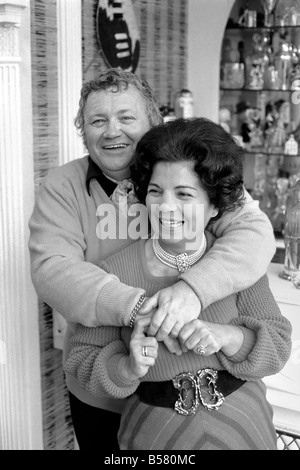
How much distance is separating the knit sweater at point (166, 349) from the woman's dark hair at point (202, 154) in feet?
0.64

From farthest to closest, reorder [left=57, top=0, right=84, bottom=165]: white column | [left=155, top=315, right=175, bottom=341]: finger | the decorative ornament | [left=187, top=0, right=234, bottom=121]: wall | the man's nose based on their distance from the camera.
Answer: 1. [left=187, top=0, right=234, bottom=121]: wall
2. the decorative ornament
3. [left=57, top=0, right=84, bottom=165]: white column
4. the man's nose
5. [left=155, top=315, right=175, bottom=341]: finger

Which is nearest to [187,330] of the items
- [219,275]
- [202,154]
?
[219,275]

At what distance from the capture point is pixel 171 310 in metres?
1.13

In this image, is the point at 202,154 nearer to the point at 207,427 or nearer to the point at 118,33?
the point at 207,427

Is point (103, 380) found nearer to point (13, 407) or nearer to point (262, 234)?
point (262, 234)

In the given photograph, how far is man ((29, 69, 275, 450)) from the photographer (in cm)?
117

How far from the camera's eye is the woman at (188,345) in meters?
1.17

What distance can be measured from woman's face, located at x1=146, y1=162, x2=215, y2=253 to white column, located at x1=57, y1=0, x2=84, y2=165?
0.97 meters

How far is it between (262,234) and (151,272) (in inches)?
10.0

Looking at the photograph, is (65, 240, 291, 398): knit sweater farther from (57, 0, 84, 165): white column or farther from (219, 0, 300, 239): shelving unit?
(219, 0, 300, 239): shelving unit

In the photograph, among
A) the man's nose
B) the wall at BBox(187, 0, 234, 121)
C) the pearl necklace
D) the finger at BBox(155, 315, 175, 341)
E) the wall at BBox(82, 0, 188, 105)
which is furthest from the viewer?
the wall at BBox(187, 0, 234, 121)

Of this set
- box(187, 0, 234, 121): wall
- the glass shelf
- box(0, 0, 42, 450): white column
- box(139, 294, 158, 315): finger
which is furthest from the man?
the glass shelf

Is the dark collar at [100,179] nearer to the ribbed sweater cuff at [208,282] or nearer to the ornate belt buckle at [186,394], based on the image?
the ribbed sweater cuff at [208,282]

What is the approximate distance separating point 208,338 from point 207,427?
0.18 m
